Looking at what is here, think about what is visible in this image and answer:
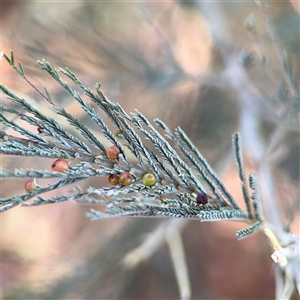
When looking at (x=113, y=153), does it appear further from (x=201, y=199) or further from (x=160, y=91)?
(x=160, y=91)

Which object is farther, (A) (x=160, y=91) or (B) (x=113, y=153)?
(A) (x=160, y=91)

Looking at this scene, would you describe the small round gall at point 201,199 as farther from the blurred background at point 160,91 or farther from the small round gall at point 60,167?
the blurred background at point 160,91

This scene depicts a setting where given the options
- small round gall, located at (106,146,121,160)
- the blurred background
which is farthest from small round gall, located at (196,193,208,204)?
the blurred background

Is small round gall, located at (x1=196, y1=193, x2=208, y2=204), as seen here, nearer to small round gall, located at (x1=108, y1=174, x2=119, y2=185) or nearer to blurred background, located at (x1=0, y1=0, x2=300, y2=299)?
small round gall, located at (x1=108, y1=174, x2=119, y2=185)

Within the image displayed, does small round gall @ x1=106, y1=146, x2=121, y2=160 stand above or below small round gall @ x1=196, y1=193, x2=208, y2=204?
above

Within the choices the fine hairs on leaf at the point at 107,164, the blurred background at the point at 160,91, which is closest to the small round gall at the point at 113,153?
the fine hairs on leaf at the point at 107,164

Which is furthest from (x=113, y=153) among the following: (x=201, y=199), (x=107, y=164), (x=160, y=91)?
(x=160, y=91)

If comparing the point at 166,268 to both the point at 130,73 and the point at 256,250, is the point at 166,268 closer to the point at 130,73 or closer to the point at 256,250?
the point at 256,250
